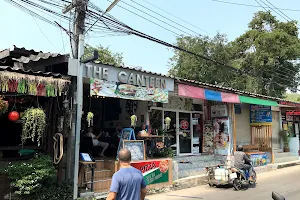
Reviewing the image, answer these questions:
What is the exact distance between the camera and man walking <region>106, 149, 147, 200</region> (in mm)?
3266

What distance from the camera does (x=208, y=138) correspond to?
515 inches

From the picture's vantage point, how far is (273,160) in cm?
1452

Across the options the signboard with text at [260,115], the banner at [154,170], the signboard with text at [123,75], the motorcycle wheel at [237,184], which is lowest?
the motorcycle wheel at [237,184]

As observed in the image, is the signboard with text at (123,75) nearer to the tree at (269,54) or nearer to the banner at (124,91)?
the banner at (124,91)

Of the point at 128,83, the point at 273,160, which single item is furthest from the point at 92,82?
the point at 273,160

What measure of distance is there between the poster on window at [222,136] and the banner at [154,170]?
452 centimetres

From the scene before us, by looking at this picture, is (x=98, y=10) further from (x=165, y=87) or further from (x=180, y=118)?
(x=180, y=118)

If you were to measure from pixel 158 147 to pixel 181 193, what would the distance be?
1.74 meters

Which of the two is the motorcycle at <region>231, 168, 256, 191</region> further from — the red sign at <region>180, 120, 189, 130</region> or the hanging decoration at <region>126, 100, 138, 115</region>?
the hanging decoration at <region>126, 100, 138, 115</region>

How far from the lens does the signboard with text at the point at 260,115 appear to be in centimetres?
1498

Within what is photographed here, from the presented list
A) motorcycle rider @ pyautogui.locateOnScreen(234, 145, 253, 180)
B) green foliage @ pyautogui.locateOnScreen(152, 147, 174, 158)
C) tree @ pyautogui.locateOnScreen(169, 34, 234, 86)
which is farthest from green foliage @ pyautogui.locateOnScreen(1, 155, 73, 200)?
tree @ pyautogui.locateOnScreen(169, 34, 234, 86)

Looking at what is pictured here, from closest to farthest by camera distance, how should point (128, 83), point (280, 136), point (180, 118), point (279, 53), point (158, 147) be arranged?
point (128, 83), point (158, 147), point (180, 118), point (280, 136), point (279, 53)

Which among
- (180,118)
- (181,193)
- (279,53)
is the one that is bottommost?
(181,193)

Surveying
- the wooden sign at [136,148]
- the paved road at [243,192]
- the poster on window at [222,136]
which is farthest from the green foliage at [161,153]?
the poster on window at [222,136]
